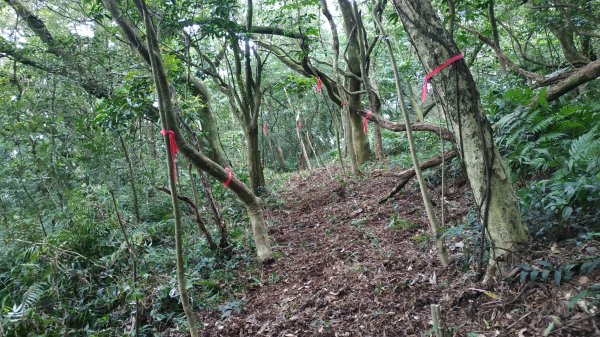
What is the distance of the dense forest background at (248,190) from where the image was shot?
272 cm

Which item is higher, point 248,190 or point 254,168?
point 254,168

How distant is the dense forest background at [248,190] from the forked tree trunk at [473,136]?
1 cm

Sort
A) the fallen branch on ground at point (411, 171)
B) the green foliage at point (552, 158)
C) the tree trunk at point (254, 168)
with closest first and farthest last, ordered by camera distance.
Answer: the green foliage at point (552, 158) → the fallen branch on ground at point (411, 171) → the tree trunk at point (254, 168)

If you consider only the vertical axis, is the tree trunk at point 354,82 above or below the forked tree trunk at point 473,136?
above

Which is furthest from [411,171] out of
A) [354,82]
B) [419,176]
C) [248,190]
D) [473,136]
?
[354,82]

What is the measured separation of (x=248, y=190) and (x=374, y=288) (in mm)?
2134

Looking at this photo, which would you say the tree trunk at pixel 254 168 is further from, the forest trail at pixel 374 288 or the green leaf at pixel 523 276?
the green leaf at pixel 523 276

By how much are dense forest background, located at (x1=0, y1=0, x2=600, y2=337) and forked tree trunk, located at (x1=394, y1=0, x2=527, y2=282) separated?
0.01 m

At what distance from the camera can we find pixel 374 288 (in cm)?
353

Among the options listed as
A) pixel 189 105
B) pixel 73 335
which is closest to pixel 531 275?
pixel 73 335

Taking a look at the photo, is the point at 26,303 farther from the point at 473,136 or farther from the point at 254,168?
the point at 254,168

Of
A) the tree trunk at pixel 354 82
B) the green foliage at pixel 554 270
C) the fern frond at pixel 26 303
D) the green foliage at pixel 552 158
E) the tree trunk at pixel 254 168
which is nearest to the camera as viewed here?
the green foliage at pixel 554 270

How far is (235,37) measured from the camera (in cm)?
643

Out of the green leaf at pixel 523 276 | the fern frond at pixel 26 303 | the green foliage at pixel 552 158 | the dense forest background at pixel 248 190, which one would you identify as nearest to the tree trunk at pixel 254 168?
the dense forest background at pixel 248 190
